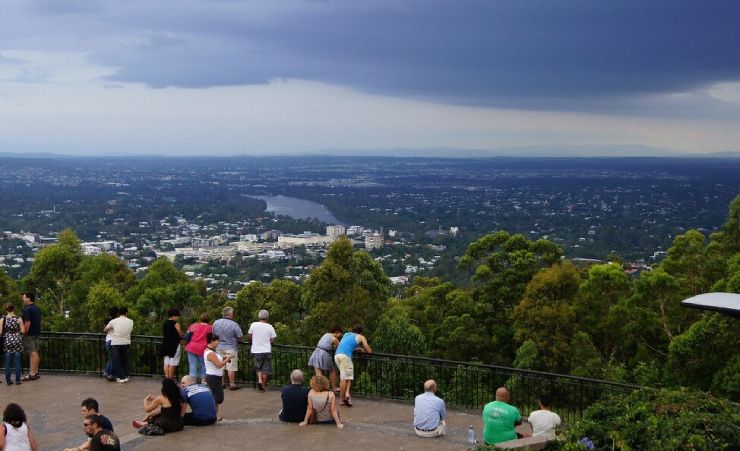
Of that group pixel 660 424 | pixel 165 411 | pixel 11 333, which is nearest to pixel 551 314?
pixel 11 333

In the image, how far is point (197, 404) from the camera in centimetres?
1298

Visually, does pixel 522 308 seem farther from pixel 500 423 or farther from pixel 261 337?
pixel 500 423

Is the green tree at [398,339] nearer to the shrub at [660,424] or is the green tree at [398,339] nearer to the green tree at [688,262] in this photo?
the green tree at [688,262]

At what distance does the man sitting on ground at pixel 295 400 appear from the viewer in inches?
520

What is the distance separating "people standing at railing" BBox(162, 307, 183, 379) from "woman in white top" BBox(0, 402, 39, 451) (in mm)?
4391

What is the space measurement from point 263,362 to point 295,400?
2539mm

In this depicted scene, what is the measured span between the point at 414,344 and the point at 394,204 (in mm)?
158389

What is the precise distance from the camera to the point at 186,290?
4138 cm

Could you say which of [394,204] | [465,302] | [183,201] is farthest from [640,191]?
[465,302]

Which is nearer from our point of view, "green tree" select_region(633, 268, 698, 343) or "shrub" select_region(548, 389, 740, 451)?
"shrub" select_region(548, 389, 740, 451)

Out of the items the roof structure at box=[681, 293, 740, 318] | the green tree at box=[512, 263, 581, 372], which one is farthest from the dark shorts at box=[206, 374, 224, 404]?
the green tree at box=[512, 263, 581, 372]

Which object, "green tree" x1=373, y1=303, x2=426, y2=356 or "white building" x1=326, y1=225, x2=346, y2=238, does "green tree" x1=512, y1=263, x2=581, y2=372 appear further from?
"white building" x1=326, y1=225, x2=346, y2=238

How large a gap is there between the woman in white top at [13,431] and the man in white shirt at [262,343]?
521 cm

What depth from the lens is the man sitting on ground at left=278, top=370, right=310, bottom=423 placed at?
13.2 metres
